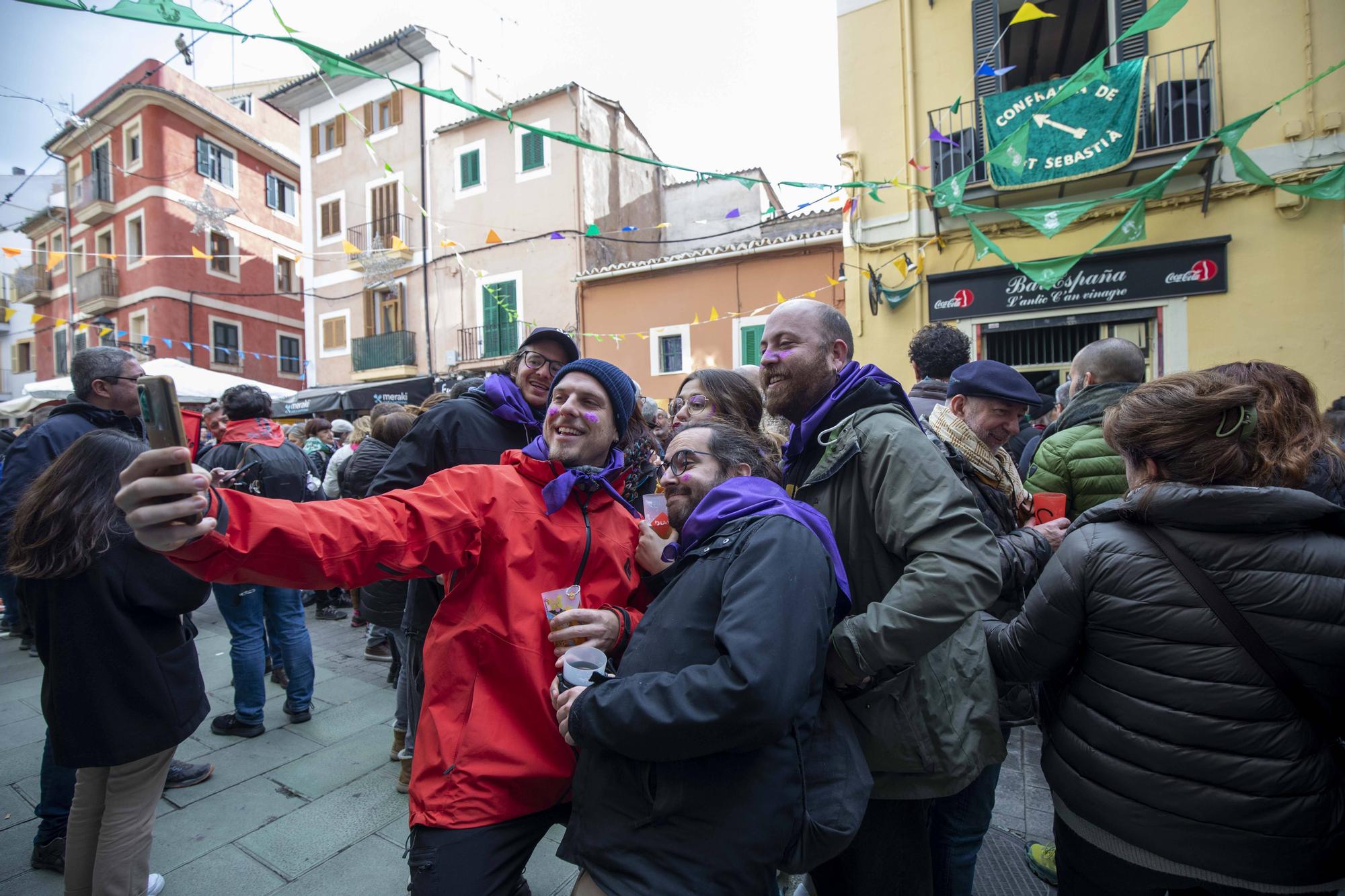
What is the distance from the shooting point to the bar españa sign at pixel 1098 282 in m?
7.86

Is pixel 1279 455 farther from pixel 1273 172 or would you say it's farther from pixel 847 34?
pixel 847 34

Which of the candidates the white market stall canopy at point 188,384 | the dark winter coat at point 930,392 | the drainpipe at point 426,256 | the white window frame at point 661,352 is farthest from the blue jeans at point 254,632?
the drainpipe at point 426,256

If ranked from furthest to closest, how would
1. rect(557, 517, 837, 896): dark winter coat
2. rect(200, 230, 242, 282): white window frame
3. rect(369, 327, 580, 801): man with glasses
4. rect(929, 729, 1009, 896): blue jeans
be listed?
rect(200, 230, 242, 282): white window frame, rect(369, 327, 580, 801): man with glasses, rect(929, 729, 1009, 896): blue jeans, rect(557, 517, 837, 896): dark winter coat

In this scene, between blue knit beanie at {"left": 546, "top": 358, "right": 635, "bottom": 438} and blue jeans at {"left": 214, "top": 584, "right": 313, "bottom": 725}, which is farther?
blue jeans at {"left": 214, "top": 584, "right": 313, "bottom": 725}

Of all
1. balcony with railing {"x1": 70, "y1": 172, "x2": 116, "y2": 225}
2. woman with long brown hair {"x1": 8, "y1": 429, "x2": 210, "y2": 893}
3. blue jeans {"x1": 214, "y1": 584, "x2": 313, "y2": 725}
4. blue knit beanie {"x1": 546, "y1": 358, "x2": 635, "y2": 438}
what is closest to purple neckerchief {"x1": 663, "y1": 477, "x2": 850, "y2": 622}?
blue knit beanie {"x1": 546, "y1": 358, "x2": 635, "y2": 438}

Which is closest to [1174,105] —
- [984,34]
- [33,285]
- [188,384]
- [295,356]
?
[984,34]

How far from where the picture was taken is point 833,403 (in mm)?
1949

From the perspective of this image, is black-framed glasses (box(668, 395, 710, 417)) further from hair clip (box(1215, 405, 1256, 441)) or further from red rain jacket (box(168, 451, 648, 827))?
hair clip (box(1215, 405, 1256, 441))

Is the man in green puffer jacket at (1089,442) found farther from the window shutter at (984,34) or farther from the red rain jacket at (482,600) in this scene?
the window shutter at (984,34)

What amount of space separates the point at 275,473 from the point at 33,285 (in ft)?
92.8

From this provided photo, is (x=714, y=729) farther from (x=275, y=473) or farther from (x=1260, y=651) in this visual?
(x=275, y=473)

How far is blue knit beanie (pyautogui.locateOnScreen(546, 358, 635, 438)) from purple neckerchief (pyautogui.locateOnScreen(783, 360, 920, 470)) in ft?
1.85

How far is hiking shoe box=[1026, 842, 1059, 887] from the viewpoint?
8.13 feet

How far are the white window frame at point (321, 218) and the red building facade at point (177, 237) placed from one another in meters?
0.92
